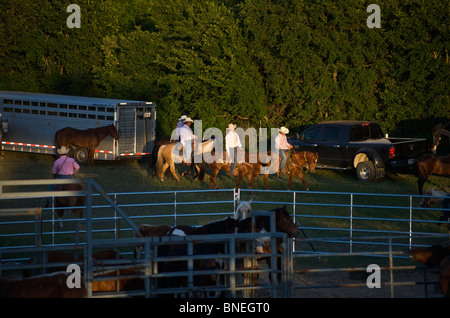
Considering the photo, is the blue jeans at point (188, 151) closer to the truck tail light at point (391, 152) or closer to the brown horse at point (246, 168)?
the brown horse at point (246, 168)

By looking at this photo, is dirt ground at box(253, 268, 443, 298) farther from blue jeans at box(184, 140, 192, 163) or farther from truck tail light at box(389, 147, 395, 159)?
blue jeans at box(184, 140, 192, 163)

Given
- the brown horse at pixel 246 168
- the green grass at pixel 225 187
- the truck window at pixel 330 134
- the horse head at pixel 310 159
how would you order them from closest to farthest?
1. the green grass at pixel 225 187
2. the brown horse at pixel 246 168
3. the horse head at pixel 310 159
4. the truck window at pixel 330 134

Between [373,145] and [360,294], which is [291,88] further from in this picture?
[360,294]

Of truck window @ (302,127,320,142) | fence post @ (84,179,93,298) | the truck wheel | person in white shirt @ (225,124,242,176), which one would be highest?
truck window @ (302,127,320,142)

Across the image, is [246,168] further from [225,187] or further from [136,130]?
[136,130]

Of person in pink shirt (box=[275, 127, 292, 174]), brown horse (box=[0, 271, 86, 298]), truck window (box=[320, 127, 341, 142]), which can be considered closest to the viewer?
brown horse (box=[0, 271, 86, 298])

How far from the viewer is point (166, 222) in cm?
1476

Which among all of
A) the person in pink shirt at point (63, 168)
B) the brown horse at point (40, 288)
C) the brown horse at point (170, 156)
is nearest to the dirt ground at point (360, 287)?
the brown horse at point (40, 288)

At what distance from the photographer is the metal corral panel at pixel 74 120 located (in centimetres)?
2391

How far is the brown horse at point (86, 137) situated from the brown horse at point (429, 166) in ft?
34.3

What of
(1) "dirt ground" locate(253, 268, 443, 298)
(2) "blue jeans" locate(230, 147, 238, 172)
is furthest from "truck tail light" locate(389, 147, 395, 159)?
(1) "dirt ground" locate(253, 268, 443, 298)

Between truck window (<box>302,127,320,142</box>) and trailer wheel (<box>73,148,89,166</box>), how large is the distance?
25.6ft

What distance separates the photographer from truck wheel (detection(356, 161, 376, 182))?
20312 millimetres
